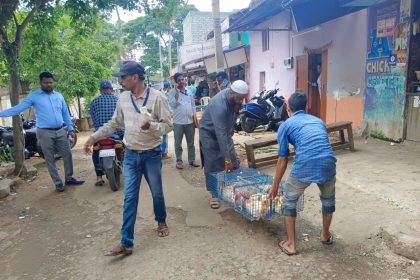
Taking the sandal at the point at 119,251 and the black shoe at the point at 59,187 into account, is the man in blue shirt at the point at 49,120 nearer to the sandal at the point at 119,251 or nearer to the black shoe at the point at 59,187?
the black shoe at the point at 59,187

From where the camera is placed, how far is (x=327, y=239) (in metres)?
3.52

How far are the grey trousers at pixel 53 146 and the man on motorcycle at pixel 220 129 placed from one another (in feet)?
8.35

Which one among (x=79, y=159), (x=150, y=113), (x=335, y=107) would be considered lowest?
(x=79, y=159)

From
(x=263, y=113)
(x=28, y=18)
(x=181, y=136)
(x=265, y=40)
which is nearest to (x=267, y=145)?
(x=181, y=136)

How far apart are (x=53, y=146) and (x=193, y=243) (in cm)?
333

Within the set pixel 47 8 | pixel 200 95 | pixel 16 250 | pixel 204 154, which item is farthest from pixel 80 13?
pixel 200 95

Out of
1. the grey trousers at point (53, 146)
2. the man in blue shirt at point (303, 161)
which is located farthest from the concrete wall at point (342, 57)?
the grey trousers at point (53, 146)

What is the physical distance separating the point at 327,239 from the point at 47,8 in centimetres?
661

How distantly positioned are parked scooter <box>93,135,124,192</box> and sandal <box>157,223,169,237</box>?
186 centimetres

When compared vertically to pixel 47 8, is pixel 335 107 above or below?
below

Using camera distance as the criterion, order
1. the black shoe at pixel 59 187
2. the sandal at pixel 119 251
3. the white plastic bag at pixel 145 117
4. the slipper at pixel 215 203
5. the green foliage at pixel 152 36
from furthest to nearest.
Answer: the green foliage at pixel 152 36 < the black shoe at pixel 59 187 < the slipper at pixel 215 203 < the sandal at pixel 119 251 < the white plastic bag at pixel 145 117

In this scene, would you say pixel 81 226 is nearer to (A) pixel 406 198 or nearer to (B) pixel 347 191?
(B) pixel 347 191

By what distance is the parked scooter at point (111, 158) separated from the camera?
18.0 ft

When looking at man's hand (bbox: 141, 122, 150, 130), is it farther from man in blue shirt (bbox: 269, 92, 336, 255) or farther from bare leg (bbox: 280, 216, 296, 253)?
bare leg (bbox: 280, 216, 296, 253)
